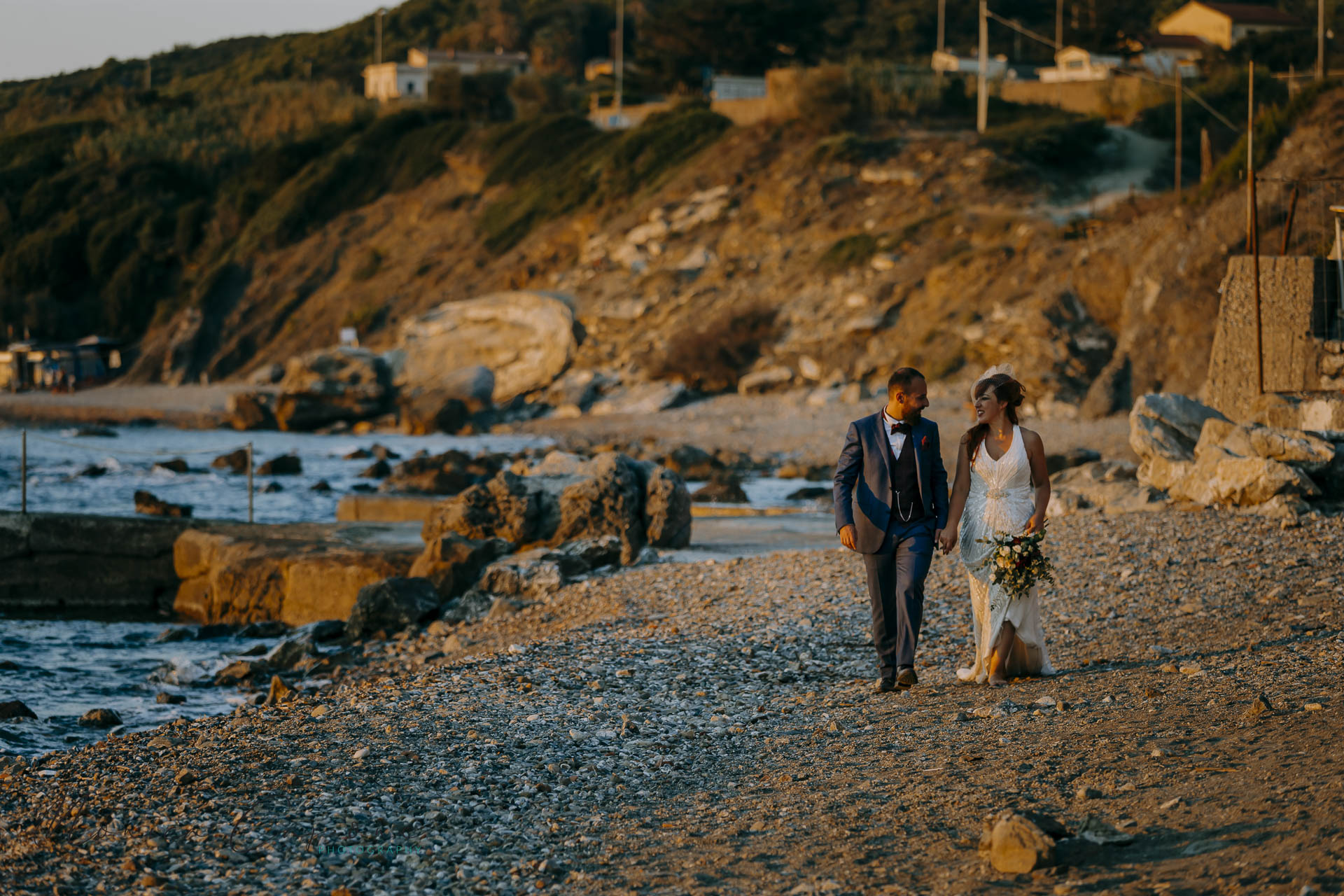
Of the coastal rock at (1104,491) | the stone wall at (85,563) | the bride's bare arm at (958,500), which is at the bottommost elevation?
the stone wall at (85,563)

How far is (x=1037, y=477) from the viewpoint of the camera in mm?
5914

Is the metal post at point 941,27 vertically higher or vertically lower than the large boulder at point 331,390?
higher

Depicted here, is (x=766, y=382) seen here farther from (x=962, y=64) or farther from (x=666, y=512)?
(x=962, y=64)

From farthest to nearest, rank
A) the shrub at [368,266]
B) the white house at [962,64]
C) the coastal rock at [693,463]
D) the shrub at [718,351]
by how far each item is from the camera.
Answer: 1. the white house at [962,64]
2. the shrub at [368,266]
3. the shrub at [718,351]
4. the coastal rock at [693,463]

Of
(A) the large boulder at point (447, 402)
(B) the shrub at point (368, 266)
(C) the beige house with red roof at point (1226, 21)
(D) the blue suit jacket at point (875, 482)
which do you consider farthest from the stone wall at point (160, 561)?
(C) the beige house with red roof at point (1226, 21)

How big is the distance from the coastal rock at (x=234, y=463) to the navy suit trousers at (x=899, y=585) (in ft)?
72.9

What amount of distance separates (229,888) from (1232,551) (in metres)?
7.31

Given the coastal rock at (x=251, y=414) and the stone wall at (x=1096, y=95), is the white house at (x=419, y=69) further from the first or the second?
the coastal rock at (x=251, y=414)

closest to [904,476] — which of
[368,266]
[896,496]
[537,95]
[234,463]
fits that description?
[896,496]

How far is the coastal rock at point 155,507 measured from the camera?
58.1ft

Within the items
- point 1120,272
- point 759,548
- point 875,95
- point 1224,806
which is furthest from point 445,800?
point 875,95

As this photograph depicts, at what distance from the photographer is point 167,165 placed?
197 feet

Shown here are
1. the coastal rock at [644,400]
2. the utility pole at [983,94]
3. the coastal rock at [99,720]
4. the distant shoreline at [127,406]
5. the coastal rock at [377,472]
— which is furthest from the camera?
the utility pole at [983,94]

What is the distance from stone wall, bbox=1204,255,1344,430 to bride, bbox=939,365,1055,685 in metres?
7.14
